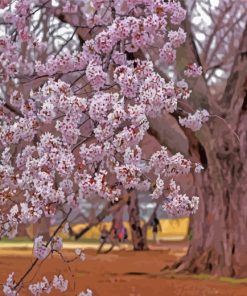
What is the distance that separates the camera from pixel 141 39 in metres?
7.53

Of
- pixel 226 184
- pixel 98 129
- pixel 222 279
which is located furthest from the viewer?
pixel 226 184

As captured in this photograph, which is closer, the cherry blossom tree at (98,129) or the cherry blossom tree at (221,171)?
the cherry blossom tree at (98,129)

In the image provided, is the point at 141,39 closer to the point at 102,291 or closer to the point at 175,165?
the point at 175,165

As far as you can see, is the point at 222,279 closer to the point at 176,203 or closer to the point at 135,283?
the point at 135,283

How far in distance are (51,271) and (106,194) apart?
1169 cm

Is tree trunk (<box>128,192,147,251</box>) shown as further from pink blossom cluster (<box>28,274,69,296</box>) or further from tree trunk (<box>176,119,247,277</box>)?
pink blossom cluster (<box>28,274,69,296</box>)

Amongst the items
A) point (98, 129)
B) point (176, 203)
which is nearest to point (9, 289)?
point (176, 203)

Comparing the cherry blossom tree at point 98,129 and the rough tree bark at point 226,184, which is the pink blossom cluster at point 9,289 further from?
the rough tree bark at point 226,184

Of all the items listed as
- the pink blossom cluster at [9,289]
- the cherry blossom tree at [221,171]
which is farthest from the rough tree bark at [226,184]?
the pink blossom cluster at [9,289]

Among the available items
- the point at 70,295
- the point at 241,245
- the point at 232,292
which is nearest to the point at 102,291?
the point at 70,295

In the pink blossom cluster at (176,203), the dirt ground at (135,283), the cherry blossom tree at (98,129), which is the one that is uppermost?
the cherry blossom tree at (98,129)

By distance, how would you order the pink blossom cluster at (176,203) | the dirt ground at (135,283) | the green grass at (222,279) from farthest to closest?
the green grass at (222,279) → the dirt ground at (135,283) → the pink blossom cluster at (176,203)

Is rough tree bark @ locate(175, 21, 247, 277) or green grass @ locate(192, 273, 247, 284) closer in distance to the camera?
green grass @ locate(192, 273, 247, 284)

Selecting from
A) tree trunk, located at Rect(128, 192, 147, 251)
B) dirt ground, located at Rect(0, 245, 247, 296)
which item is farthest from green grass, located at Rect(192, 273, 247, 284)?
tree trunk, located at Rect(128, 192, 147, 251)
